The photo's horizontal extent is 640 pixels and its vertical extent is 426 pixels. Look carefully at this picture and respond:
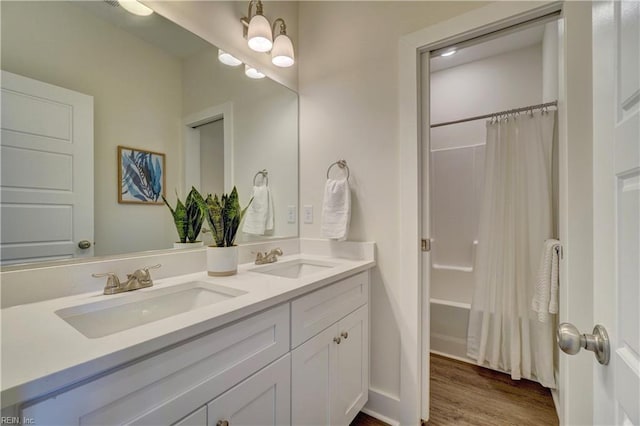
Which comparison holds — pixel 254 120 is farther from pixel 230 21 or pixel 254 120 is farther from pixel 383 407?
pixel 383 407

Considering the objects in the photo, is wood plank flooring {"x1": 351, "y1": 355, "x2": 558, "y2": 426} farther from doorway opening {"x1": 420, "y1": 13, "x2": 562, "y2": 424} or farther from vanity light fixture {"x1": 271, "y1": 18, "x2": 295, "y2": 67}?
vanity light fixture {"x1": 271, "y1": 18, "x2": 295, "y2": 67}

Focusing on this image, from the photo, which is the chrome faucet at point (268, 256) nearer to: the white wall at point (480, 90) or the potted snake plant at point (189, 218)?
the potted snake plant at point (189, 218)

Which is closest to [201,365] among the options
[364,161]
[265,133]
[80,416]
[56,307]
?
[80,416]

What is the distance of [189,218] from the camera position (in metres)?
1.23

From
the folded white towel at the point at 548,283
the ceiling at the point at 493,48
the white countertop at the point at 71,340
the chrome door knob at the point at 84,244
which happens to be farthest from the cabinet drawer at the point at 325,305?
the ceiling at the point at 493,48

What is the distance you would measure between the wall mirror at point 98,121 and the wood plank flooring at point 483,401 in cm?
152

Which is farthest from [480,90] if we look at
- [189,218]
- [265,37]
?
[189,218]

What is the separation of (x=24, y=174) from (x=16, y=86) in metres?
0.26

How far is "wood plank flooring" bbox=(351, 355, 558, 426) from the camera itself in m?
1.48

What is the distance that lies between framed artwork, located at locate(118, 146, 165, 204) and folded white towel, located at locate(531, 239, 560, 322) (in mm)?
2031

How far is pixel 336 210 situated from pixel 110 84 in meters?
1.14

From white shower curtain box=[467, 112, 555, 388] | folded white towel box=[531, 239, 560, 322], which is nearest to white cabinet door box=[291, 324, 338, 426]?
folded white towel box=[531, 239, 560, 322]

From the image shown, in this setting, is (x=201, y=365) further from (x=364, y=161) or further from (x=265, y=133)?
(x=265, y=133)

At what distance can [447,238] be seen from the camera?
264 centimetres
